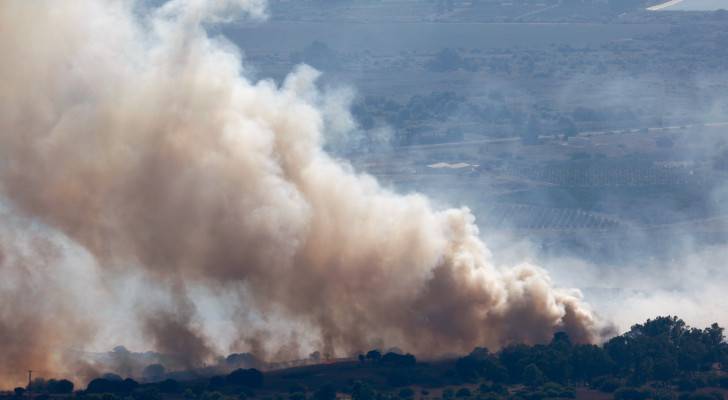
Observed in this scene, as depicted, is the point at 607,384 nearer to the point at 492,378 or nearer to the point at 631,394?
the point at 631,394

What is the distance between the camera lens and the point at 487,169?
6939 inches

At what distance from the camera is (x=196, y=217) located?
323 feet

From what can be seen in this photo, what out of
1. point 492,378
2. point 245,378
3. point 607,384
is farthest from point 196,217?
point 607,384

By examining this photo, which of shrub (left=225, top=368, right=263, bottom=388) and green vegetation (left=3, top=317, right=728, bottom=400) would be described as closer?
green vegetation (left=3, top=317, right=728, bottom=400)

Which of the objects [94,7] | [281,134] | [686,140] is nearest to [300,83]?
[281,134]

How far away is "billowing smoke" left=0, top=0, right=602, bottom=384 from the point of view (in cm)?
9800

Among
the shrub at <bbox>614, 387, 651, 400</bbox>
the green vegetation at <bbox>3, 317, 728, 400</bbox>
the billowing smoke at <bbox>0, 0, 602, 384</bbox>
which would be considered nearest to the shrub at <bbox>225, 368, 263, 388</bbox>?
the green vegetation at <bbox>3, 317, 728, 400</bbox>

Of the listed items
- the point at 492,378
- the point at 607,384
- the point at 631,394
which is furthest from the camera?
the point at 492,378

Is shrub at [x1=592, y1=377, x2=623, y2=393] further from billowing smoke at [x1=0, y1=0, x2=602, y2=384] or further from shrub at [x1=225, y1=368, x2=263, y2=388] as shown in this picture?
shrub at [x1=225, y1=368, x2=263, y2=388]

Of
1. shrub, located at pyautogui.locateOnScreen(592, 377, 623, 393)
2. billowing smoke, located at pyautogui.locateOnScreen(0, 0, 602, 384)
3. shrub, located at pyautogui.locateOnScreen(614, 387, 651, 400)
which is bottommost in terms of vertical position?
shrub, located at pyautogui.locateOnScreen(614, 387, 651, 400)

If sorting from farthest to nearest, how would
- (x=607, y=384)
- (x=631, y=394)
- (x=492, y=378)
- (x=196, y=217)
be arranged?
(x=196, y=217) < (x=492, y=378) < (x=607, y=384) < (x=631, y=394)

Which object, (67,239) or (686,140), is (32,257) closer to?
(67,239)

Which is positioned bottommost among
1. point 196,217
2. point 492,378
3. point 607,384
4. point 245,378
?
point 607,384

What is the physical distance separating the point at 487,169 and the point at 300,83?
68526mm
